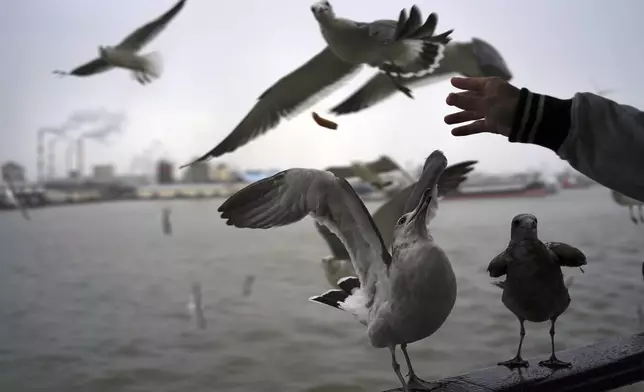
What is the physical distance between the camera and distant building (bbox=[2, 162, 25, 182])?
107 centimetres

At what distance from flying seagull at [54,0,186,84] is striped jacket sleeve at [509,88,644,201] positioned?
680 millimetres

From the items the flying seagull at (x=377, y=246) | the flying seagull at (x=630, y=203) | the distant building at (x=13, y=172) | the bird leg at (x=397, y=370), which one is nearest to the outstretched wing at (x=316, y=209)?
the flying seagull at (x=377, y=246)

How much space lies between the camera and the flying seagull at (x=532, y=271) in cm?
94

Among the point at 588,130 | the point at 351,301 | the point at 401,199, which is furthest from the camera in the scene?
the point at 401,199

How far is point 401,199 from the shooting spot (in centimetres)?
111

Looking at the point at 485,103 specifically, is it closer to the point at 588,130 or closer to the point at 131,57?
the point at 588,130

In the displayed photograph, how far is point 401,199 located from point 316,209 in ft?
0.95

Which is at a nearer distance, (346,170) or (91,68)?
(91,68)

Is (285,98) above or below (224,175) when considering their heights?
above

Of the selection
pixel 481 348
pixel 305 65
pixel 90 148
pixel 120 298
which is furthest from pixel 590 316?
pixel 90 148

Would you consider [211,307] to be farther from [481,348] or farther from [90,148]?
[481,348]

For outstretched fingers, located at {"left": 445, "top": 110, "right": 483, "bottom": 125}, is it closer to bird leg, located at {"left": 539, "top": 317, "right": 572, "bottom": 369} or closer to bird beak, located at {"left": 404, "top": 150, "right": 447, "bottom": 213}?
bird beak, located at {"left": 404, "top": 150, "right": 447, "bottom": 213}

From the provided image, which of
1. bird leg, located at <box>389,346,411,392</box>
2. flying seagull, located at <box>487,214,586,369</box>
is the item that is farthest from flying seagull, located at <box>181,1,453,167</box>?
A: bird leg, located at <box>389,346,411,392</box>

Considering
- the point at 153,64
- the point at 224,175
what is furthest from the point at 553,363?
the point at 153,64
